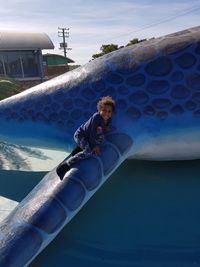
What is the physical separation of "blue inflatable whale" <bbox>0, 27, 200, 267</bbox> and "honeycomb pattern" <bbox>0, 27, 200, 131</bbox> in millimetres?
11

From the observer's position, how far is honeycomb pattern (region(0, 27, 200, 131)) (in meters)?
4.12

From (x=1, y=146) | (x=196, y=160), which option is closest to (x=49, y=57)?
(x=1, y=146)

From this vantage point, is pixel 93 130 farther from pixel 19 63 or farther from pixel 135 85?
pixel 19 63

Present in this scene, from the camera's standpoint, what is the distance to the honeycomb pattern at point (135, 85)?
412 cm

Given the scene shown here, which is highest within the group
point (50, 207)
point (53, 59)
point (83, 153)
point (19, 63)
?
point (83, 153)

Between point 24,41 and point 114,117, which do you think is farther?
point 24,41

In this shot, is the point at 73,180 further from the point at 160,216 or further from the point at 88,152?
the point at 160,216

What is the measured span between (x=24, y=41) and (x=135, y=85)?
26676mm

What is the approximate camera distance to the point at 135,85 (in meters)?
4.28

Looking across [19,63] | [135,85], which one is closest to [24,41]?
[19,63]

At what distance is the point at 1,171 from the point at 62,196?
8.13ft

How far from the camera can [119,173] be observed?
4707mm

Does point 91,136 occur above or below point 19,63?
above

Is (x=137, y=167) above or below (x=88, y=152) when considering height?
below
